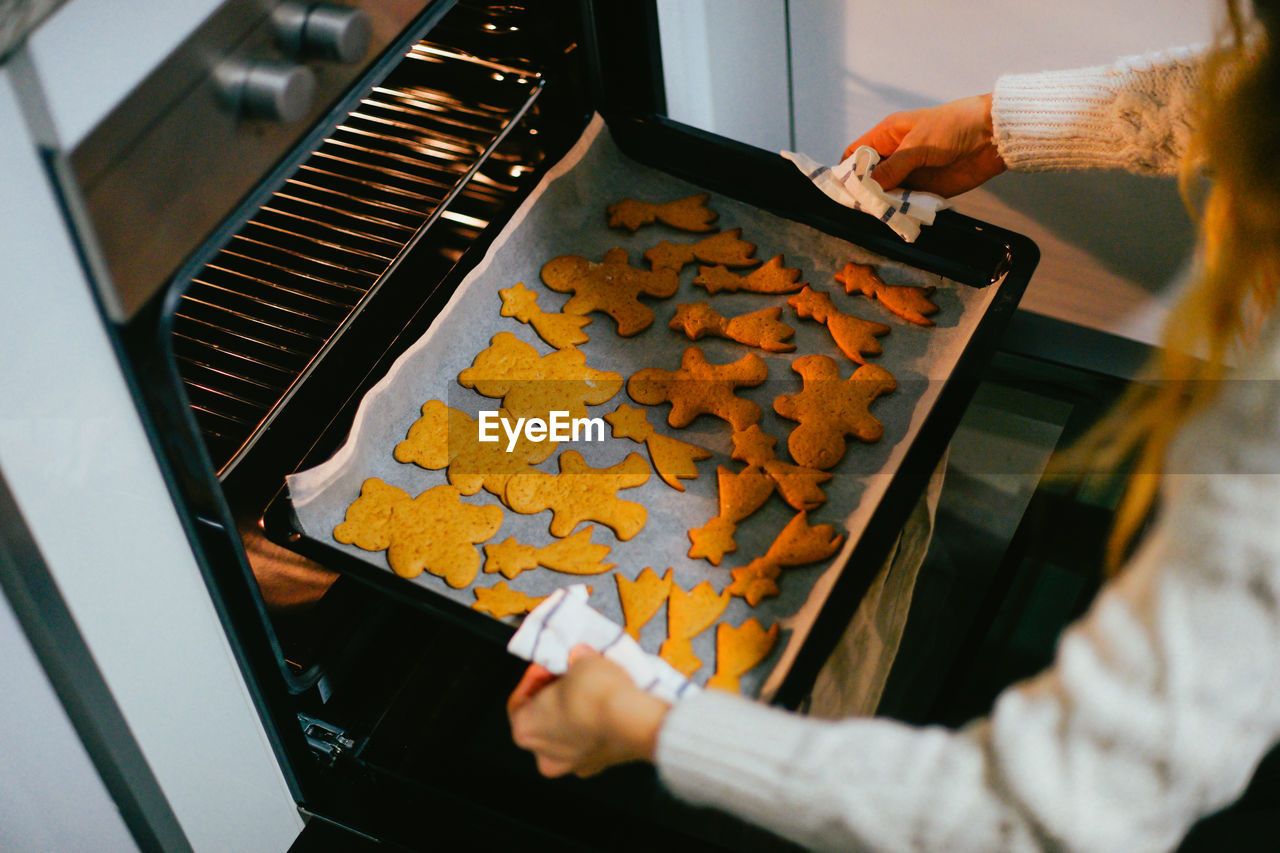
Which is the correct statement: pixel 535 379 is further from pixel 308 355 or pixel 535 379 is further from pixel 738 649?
pixel 738 649

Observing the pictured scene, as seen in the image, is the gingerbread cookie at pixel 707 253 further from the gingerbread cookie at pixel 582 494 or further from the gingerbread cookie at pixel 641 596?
the gingerbread cookie at pixel 641 596

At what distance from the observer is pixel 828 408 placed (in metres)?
0.93

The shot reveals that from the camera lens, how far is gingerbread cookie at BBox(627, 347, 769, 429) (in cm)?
94

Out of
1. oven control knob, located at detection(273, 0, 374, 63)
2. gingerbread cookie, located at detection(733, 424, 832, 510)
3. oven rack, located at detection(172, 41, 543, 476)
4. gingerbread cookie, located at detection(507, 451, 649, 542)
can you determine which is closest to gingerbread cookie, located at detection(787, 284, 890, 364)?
gingerbread cookie, located at detection(733, 424, 832, 510)

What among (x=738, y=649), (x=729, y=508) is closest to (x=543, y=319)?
(x=729, y=508)

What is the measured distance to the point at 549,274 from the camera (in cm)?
105

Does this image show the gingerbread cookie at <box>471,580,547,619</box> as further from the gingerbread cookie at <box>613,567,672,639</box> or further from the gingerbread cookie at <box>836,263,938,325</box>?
the gingerbread cookie at <box>836,263,938,325</box>

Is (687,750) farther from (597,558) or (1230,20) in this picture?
(1230,20)

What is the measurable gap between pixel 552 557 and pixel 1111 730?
0.43 meters

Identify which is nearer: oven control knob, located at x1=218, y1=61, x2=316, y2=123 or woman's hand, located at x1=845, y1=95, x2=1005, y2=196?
oven control knob, located at x1=218, y1=61, x2=316, y2=123

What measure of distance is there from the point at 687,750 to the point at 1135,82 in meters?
0.72

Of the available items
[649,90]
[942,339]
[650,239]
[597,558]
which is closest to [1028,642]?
[942,339]

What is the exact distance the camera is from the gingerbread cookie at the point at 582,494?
0.88 meters

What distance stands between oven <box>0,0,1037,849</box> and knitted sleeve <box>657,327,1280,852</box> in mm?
132
